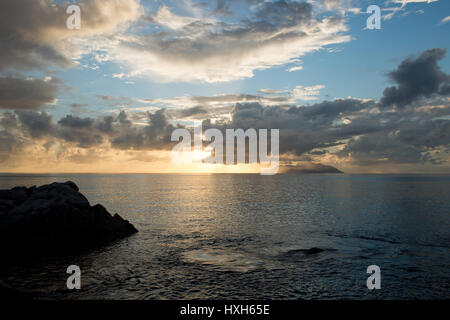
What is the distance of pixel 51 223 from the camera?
101 ft

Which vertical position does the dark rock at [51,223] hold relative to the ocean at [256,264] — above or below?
above

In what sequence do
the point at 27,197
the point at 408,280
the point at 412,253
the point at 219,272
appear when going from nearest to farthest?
the point at 408,280 → the point at 219,272 → the point at 412,253 → the point at 27,197

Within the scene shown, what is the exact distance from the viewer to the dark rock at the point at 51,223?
28812 mm

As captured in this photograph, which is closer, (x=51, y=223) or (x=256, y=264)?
(x=256, y=264)

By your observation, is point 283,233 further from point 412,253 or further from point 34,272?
point 34,272

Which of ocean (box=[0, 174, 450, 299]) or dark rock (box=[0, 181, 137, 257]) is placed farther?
dark rock (box=[0, 181, 137, 257])

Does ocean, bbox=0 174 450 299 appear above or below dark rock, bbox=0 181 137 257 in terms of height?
below

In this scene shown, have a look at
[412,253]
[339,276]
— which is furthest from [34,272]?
[412,253]

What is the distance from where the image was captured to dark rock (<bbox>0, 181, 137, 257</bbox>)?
28812 millimetres

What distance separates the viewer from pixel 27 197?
3494 centimetres

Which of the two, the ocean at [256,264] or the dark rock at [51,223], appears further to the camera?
the dark rock at [51,223]
